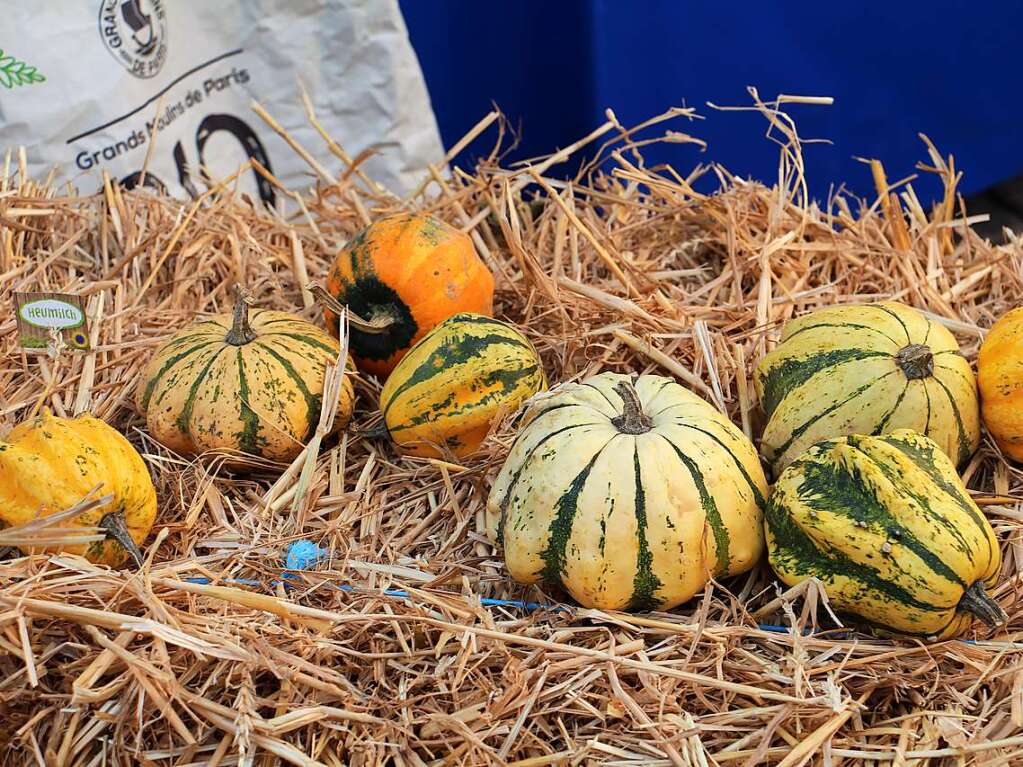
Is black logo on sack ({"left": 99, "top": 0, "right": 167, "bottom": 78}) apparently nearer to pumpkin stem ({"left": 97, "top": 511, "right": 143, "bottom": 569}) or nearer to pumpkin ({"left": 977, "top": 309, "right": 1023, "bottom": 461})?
pumpkin stem ({"left": 97, "top": 511, "right": 143, "bottom": 569})

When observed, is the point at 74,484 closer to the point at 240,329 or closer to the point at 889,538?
the point at 240,329

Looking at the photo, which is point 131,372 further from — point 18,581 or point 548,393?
point 548,393

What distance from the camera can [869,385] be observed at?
1.99 m

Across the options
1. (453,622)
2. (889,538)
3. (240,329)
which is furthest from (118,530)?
(889,538)

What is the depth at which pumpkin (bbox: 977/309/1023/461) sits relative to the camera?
2051 mm

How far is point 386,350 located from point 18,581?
104cm

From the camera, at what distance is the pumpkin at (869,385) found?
1.98 metres

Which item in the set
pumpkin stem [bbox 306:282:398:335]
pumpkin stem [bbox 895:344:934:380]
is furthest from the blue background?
pumpkin stem [bbox 895:344:934:380]

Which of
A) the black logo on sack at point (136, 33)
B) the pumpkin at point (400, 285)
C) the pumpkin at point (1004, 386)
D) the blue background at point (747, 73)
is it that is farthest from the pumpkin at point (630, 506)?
the black logo on sack at point (136, 33)

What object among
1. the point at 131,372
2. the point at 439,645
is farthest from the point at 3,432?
the point at 439,645

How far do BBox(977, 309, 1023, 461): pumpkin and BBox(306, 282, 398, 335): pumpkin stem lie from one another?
1372 mm

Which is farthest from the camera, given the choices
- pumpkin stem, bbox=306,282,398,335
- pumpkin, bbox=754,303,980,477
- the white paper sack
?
the white paper sack

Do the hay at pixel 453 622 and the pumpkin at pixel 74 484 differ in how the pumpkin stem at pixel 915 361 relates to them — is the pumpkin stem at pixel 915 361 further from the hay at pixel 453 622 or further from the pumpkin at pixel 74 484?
the pumpkin at pixel 74 484

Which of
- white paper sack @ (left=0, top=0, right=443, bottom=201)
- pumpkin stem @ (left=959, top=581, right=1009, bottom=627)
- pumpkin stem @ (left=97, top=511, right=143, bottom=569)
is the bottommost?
pumpkin stem @ (left=959, top=581, right=1009, bottom=627)
